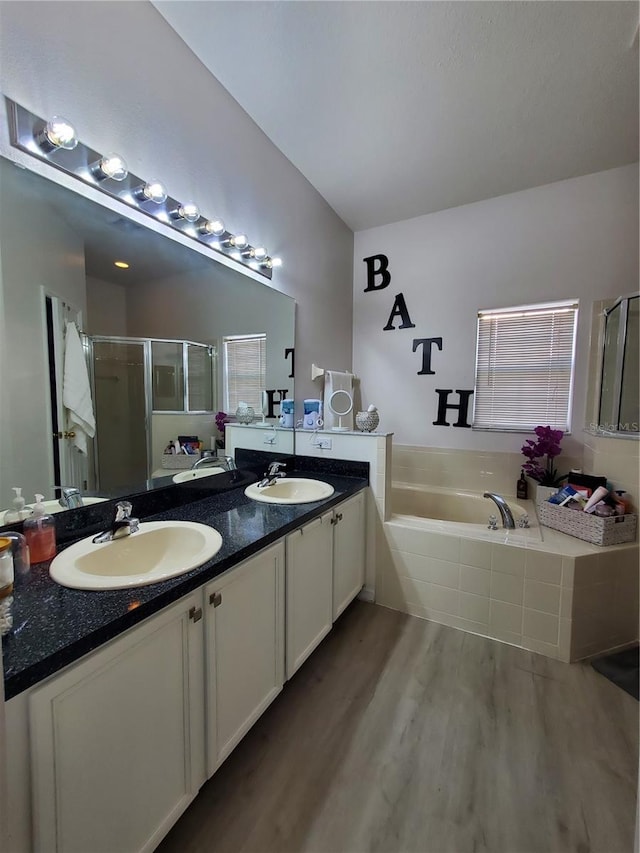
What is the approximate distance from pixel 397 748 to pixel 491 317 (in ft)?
9.22

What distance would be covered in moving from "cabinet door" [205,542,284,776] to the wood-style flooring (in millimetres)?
197

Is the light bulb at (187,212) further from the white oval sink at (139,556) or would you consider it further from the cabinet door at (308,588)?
the cabinet door at (308,588)

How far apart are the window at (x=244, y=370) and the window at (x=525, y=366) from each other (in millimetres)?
1813

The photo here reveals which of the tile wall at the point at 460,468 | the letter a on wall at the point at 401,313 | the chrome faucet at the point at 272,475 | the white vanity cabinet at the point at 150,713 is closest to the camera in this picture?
the white vanity cabinet at the point at 150,713

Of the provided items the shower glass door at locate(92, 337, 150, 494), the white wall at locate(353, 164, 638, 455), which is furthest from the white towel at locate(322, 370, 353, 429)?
the shower glass door at locate(92, 337, 150, 494)

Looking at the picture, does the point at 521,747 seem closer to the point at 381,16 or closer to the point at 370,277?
the point at 381,16

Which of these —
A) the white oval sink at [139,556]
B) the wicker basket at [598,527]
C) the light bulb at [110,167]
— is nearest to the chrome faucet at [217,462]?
the white oval sink at [139,556]

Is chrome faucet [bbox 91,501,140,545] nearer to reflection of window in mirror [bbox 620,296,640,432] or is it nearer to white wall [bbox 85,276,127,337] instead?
white wall [bbox 85,276,127,337]

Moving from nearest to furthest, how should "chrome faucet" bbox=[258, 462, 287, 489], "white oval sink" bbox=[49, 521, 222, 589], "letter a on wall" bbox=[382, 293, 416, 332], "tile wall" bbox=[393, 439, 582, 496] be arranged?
1. "white oval sink" bbox=[49, 521, 222, 589]
2. "chrome faucet" bbox=[258, 462, 287, 489]
3. "tile wall" bbox=[393, 439, 582, 496]
4. "letter a on wall" bbox=[382, 293, 416, 332]

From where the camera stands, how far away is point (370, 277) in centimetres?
320

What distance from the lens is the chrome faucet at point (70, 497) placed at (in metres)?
1.21

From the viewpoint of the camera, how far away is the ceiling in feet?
4.84

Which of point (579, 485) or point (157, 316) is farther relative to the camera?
point (579, 485)

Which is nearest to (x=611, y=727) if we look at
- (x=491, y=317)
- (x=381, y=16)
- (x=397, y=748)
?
(x=397, y=748)
